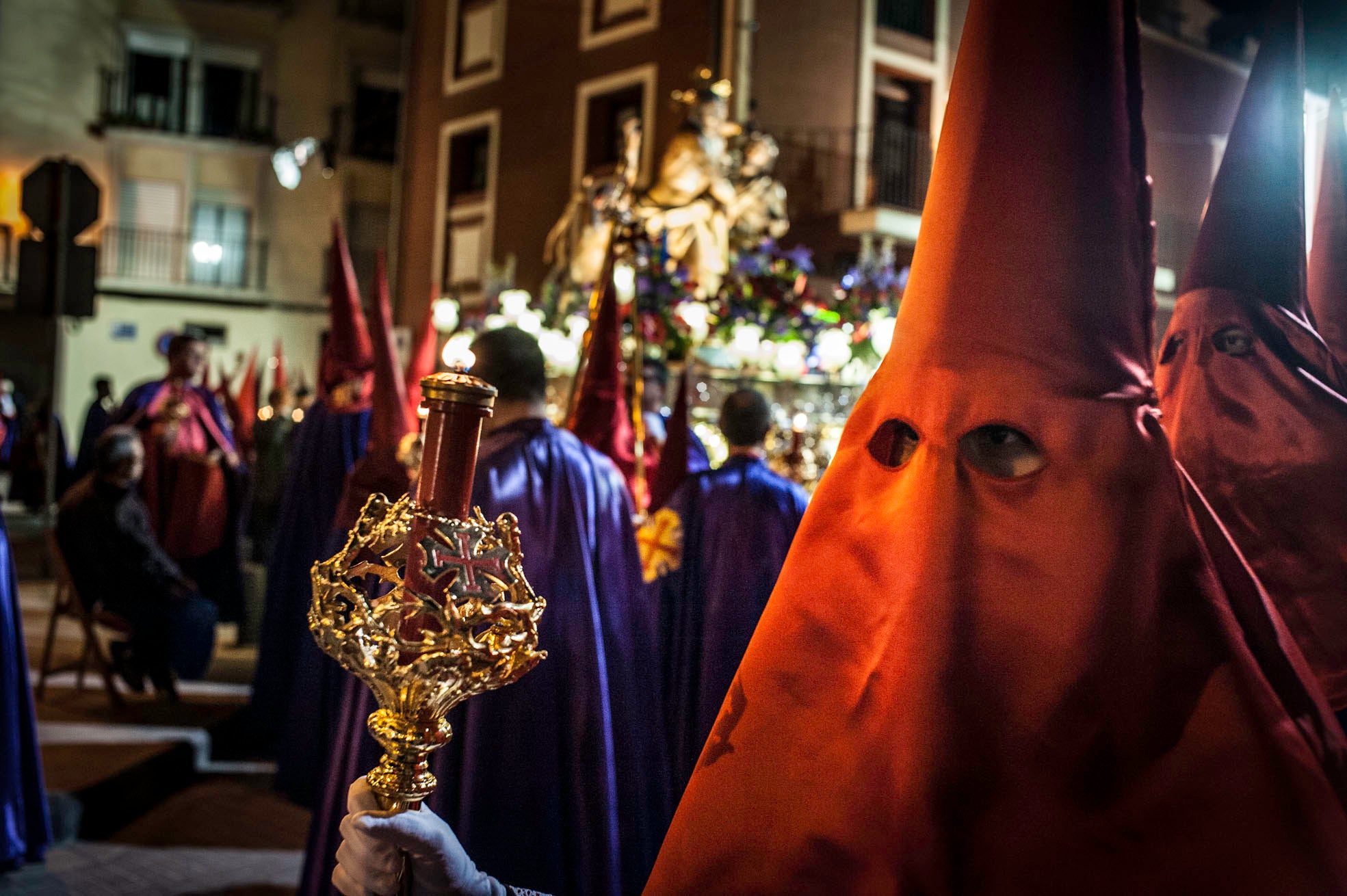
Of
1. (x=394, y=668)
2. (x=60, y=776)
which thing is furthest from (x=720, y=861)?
(x=60, y=776)

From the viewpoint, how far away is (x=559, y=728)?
8.82ft

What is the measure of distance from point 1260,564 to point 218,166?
26.4 meters

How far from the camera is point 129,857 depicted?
4391 mm

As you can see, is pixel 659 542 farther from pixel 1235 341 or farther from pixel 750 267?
pixel 750 267

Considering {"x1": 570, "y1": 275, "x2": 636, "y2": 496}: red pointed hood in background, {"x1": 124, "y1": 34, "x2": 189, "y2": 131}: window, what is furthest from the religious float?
{"x1": 124, "y1": 34, "x2": 189, "y2": 131}: window

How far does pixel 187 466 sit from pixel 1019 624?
765cm

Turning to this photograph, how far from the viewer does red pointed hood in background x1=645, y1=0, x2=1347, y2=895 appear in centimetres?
92

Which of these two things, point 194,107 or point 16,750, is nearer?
point 16,750

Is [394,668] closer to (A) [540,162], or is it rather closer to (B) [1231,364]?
(B) [1231,364]

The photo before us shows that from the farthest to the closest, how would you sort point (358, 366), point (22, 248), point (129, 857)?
1. point (22, 248)
2. point (358, 366)
3. point (129, 857)

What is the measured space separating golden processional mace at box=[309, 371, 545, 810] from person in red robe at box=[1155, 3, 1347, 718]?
101cm

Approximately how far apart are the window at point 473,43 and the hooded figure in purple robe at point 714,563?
15.0 m

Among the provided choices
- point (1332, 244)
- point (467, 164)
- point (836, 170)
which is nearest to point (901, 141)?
point (836, 170)

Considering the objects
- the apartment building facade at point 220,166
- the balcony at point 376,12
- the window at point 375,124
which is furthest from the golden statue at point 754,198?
the balcony at point 376,12
